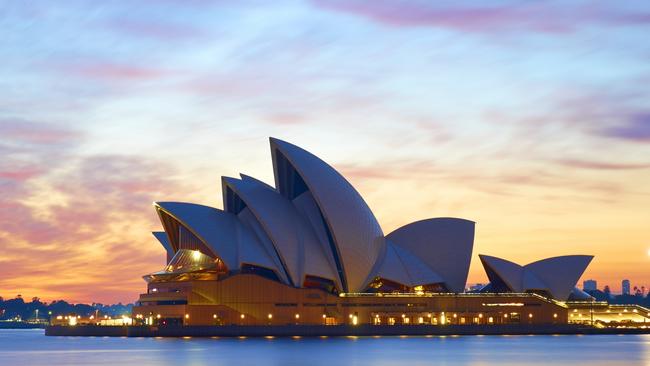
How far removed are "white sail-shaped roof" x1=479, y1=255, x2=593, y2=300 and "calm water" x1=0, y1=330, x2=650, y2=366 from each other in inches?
619

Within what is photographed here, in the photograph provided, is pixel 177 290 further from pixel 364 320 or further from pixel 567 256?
pixel 567 256

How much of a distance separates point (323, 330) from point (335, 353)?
103 ft

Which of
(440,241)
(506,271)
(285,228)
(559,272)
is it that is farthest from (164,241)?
(559,272)

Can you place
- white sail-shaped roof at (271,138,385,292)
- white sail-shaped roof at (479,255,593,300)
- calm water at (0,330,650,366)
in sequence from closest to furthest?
calm water at (0,330,650,366), white sail-shaped roof at (271,138,385,292), white sail-shaped roof at (479,255,593,300)

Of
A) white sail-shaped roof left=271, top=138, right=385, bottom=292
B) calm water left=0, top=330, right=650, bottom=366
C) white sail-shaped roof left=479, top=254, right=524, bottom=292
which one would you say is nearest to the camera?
calm water left=0, top=330, right=650, bottom=366

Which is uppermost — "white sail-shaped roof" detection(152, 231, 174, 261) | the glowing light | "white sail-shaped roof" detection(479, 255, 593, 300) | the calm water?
"white sail-shaped roof" detection(152, 231, 174, 261)

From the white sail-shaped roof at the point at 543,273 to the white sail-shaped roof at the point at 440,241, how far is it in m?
6.39

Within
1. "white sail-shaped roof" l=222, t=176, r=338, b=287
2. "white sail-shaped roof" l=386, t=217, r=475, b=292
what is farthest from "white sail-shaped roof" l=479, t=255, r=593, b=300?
"white sail-shaped roof" l=222, t=176, r=338, b=287

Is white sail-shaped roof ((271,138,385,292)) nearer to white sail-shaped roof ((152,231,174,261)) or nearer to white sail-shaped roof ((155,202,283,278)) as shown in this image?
white sail-shaped roof ((155,202,283,278))

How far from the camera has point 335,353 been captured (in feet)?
283

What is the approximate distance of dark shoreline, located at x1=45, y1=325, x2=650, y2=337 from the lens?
114375 millimetres

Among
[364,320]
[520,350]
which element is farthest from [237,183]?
[520,350]

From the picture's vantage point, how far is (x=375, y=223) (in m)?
116

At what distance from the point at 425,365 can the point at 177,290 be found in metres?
44.8
